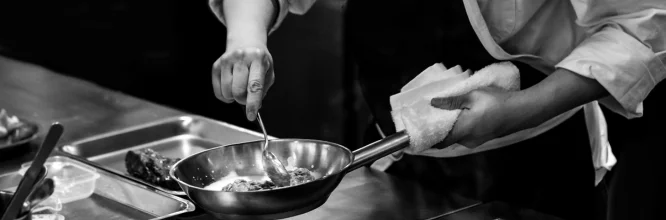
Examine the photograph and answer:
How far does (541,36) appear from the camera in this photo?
68.2 inches

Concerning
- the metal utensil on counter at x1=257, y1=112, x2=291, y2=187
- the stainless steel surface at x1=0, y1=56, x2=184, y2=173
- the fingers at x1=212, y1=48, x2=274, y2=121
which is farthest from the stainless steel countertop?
the fingers at x1=212, y1=48, x2=274, y2=121

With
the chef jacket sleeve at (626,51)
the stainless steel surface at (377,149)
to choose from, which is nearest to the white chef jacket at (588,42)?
the chef jacket sleeve at (626,51)

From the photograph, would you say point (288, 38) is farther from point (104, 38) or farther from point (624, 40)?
point (624, 40)

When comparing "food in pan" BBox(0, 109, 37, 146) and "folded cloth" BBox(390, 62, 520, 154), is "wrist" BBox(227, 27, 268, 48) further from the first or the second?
"food in pan" BBox(0, 109, 37, 146)

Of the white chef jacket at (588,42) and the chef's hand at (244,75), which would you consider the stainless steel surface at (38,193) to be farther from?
the white chef jacket at (588,42)

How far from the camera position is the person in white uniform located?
147cm

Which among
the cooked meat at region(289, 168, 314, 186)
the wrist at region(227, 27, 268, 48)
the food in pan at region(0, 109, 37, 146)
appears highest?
the wrist at region(227, 27, 268, 48)

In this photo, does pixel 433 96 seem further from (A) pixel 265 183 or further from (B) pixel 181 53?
(B) pixel 181 53

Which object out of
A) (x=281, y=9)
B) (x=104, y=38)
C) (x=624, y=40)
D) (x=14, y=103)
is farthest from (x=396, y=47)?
(x=104, y=38)

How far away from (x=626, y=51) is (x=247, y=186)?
657 mm

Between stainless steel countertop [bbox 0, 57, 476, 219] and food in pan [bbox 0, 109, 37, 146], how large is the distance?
26 mm

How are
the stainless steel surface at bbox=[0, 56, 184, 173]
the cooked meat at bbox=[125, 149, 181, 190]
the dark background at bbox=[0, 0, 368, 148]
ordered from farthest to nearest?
the dark background at bbox=[0, 0, 368, 148] → the stainless steel surface at bbox=[0, 56, 184, 173] → the cooked meat at bbox=[125, 149, 181, 190]

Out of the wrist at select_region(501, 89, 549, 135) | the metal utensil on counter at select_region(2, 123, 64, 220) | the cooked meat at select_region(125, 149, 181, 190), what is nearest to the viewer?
the metal utensil on counter at select_region(2, 123, 64, 220)

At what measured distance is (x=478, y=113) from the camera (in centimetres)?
142
